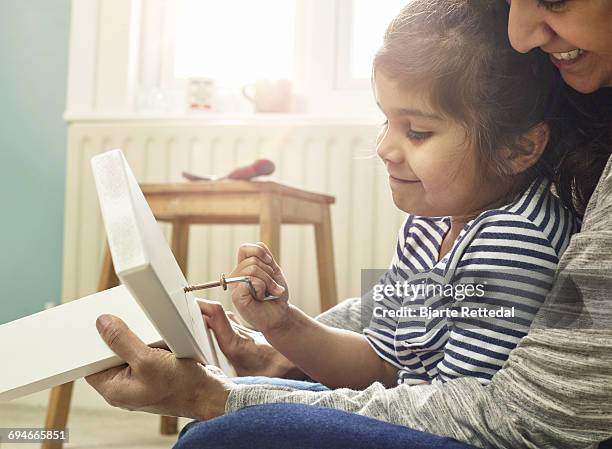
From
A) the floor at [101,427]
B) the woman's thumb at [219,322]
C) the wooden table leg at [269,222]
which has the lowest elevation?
the floor at [101,427]

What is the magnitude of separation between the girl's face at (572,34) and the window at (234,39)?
2.18 metres

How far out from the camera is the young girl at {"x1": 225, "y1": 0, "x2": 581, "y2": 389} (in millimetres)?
802

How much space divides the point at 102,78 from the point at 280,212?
114 cm

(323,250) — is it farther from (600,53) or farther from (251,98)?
(600,53)

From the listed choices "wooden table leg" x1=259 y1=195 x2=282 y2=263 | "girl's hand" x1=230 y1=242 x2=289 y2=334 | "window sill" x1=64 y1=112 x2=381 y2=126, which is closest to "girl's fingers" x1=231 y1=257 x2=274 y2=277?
"girl's hand" x1=230 y1=242 x2=289 y2=334

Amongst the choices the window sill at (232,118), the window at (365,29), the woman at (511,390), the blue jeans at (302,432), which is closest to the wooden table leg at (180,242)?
the window sill at (232,118)

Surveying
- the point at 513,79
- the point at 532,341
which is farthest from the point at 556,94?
the point at 532,341

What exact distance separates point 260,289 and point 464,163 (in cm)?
30

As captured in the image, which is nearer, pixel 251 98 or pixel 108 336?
pixel 108 336

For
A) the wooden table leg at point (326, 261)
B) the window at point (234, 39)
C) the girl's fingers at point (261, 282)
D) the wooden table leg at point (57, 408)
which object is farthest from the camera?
the window at point (234, 39)

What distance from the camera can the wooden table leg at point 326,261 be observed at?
2289 mm

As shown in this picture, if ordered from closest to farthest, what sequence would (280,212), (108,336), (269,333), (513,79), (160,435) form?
(108,336)
(513,79)
(269,333)
(280,212)
(160,435)

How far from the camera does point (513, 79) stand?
2.96 feet

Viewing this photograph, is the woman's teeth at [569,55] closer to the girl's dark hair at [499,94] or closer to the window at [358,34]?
the girl's dark hair at [499,94]
